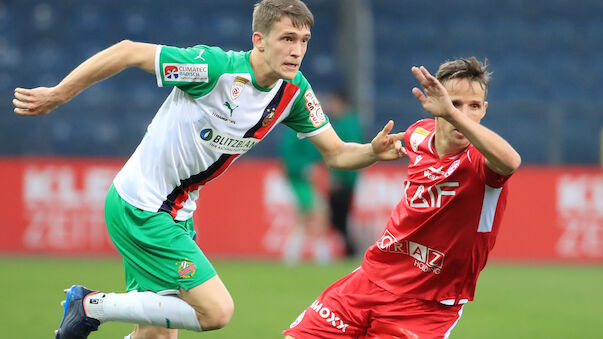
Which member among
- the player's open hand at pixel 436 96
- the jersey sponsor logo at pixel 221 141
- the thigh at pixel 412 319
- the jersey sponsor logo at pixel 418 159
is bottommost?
the thigh at pixel 412 319

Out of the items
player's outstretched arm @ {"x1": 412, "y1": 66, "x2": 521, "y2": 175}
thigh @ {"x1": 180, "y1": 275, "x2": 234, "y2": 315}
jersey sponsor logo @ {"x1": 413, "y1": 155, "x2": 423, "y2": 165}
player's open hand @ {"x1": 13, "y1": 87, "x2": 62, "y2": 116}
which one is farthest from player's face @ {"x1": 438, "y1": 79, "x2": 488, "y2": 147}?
player's open hand @ {"x1": 13, "y1": 87, "x2": 62, "y2": 116}

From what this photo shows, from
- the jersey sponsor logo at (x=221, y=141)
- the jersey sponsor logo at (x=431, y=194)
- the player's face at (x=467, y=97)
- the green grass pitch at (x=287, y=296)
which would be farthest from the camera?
the green grass pitch at (x=287, y=296)

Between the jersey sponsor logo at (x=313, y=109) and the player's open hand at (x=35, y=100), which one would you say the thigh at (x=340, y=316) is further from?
the player's open hand at (x=35, y=100)

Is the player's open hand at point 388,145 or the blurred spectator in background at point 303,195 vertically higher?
the blurred spectator in background at point 303,195

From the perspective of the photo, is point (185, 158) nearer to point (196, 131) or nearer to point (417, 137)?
point (196, 131)

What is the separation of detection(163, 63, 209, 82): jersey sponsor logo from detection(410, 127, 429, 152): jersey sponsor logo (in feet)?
3.99

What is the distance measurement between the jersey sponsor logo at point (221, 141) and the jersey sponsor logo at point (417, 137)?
3.18 feet

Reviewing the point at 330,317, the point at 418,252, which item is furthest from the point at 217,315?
the point at 418,252

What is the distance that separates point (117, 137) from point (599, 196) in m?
7.70

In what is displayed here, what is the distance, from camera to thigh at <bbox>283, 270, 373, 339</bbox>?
15.9 ft

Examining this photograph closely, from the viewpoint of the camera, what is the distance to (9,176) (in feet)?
43.4

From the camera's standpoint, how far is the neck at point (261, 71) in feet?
16.9

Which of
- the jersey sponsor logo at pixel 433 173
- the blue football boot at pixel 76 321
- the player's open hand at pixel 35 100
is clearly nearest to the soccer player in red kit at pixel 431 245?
the jersey sponsor logo at pixel 433 173

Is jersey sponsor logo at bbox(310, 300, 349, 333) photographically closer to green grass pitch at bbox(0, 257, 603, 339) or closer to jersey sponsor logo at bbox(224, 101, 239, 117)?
jersey sponsor logo at bbox(224, 101, 239, 117)
